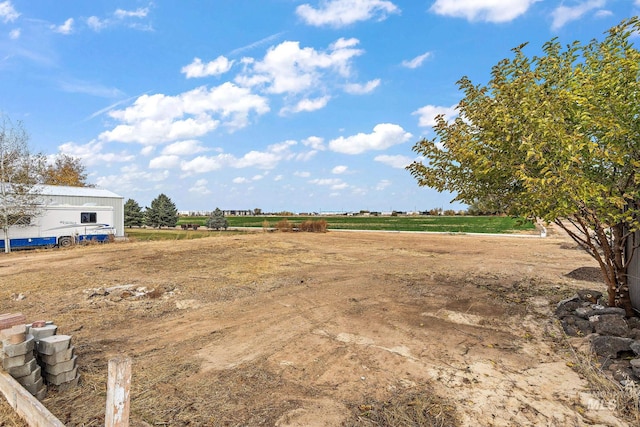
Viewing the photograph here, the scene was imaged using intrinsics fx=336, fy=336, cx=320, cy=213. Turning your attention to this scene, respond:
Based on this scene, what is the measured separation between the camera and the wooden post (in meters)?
2.61

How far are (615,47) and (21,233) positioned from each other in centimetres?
2717

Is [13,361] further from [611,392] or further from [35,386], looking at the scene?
[611,392]

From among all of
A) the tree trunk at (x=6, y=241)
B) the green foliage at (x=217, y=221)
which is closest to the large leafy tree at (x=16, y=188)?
the tree trunk at (x=6, y=241)

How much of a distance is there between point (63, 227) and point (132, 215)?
2433cm

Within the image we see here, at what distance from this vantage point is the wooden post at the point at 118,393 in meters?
2.61

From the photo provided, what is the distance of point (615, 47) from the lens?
5699 mm

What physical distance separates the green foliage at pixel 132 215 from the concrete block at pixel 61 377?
4493 centimetres

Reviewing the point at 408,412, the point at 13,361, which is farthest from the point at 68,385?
the point at 408,412

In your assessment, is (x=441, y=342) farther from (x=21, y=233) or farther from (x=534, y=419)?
(x=21, y=233)

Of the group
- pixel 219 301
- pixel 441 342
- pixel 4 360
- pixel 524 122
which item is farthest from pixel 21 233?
pixel 524 122

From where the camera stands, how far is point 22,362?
4027 millimetres

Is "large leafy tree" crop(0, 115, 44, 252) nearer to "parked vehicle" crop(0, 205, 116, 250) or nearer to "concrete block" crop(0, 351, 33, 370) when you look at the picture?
"parked vehicle" crop(0, 205, 116, 250)

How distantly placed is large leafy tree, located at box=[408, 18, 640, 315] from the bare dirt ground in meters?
2.31

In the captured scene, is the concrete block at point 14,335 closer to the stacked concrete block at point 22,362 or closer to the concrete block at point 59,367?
the stacked concrete block at point 22,362
